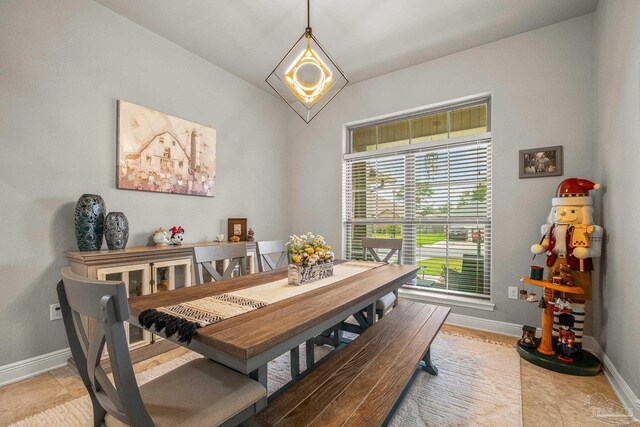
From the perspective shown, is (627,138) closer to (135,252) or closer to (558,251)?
(558,251)

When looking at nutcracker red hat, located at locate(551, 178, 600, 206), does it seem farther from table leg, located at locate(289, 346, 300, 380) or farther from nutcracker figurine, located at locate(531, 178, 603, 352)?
table leg, located at locate(289, 346, 300, 380)

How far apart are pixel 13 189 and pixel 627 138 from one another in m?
4.17

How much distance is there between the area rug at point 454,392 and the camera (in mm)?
1640

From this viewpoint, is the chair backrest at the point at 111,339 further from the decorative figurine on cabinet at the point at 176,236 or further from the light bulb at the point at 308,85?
the decorative figurine on cabinet at the point at 176,236

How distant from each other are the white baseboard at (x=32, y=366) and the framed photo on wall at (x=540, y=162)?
4245 millimetres

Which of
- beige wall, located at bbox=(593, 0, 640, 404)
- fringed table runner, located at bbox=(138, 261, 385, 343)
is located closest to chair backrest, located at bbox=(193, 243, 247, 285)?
fringed table runner, located at bbox=(138, 261, 385, 343)

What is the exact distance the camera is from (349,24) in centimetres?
267

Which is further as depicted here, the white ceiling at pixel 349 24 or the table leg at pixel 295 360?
the white ceiling at pixel 349 24

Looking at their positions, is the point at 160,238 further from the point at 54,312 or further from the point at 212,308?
the point at 212,308

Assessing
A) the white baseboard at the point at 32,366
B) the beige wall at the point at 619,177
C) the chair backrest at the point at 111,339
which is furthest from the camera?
the white baseboard at the point at 32,366

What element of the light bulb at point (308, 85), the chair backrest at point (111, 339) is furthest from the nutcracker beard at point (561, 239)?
the chair backrest at point (111, 339)

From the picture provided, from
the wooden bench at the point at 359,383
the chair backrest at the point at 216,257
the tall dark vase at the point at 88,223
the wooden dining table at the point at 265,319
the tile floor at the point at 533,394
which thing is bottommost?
the tile floor at the point at 533,394

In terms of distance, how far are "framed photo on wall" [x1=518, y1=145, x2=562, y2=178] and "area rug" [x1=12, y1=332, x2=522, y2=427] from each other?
161 centimetres

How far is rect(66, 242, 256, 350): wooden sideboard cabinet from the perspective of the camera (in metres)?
2.04
